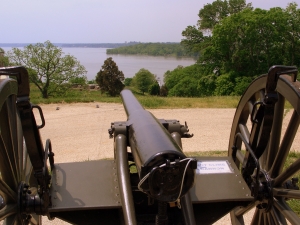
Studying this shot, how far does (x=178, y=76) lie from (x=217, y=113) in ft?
130

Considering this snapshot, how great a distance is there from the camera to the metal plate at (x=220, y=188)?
302cm

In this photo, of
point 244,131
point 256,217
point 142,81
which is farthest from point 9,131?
point 142,81

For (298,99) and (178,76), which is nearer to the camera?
(298,99)

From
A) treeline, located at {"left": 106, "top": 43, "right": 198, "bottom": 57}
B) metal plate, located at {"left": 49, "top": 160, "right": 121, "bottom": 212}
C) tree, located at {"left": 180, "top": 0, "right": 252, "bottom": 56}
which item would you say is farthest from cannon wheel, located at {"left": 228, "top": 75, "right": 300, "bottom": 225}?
treeline, located at {"left": 106, "top": 43, "right": 198, "bottom": 57}

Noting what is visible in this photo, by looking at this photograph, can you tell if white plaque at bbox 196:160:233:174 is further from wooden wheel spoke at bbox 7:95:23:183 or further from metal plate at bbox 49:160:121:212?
wooden wheel spoke at bbox 7:95:23:183

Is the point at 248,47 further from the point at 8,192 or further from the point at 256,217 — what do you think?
the point at 8,192

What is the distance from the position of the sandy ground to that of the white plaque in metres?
1.18

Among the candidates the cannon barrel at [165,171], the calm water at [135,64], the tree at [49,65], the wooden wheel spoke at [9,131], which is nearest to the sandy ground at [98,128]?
Answer: the wooden wheel spoke at [9,131]

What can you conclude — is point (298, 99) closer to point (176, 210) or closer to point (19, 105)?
point (176, 210)

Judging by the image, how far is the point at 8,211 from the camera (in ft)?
8.92

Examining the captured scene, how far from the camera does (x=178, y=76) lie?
5109cm

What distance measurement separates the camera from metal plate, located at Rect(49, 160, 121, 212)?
290cm

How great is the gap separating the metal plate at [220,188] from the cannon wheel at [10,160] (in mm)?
1298

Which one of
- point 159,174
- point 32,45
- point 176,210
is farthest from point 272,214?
point 32,45
